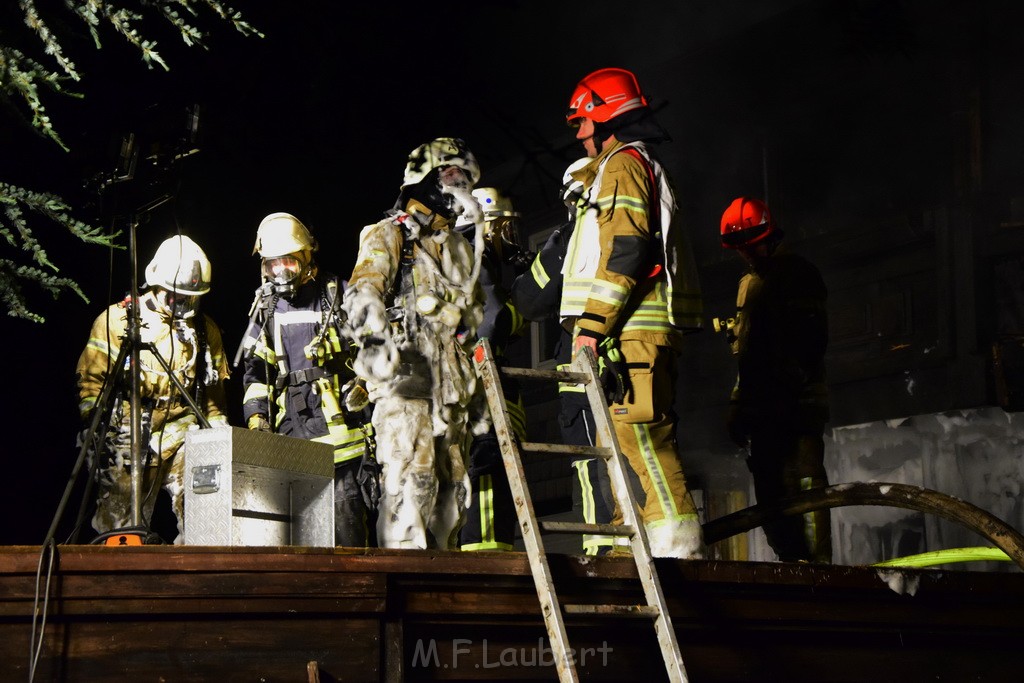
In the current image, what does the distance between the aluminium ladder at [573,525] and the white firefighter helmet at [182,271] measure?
394 cm

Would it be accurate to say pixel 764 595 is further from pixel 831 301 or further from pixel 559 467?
pixel 559 467

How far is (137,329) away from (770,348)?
3.32 meters

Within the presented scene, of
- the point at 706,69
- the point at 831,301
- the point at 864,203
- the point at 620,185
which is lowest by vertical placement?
the point at 620,185

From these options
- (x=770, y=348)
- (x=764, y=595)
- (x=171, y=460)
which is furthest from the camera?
(x=171, y=460)

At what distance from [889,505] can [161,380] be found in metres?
4.60

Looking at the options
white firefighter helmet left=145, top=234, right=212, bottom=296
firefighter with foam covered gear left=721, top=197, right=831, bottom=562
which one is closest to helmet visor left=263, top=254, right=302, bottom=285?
white firefighter helmet left=145, top=234, right=212, bottom=296

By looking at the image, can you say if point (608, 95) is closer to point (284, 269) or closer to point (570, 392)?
point (570, 392)

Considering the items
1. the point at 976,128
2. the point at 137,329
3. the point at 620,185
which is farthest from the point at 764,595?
the point at 976,128

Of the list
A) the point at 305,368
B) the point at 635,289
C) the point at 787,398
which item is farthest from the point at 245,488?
the point at 787,398

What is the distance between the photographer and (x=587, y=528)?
4281 millimetres

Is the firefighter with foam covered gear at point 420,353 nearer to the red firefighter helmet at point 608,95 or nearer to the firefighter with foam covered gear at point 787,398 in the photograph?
the red firefighter helmet at point 608,95

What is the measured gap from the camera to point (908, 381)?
9.73 meters

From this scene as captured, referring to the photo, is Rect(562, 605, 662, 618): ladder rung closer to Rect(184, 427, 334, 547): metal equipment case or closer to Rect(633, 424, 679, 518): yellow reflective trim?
Rect(633, 424, 679, 518): yellow reflective trim

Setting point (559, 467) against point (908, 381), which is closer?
point (908, 381)
